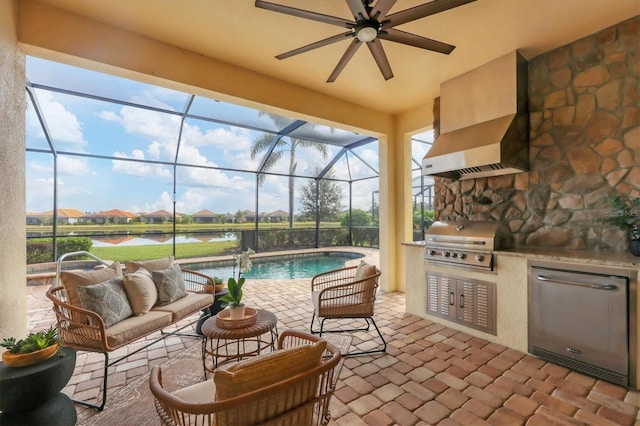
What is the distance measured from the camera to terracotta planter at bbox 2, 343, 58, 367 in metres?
1.57

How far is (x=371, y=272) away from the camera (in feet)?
9.60

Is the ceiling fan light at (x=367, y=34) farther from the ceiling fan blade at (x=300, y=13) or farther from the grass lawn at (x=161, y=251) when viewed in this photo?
the grass lawn at (x=161, y=251)

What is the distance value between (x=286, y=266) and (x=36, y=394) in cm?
717

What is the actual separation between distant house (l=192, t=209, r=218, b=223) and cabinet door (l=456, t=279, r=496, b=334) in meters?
8.25

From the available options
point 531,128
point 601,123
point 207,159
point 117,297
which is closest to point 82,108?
point 207,159

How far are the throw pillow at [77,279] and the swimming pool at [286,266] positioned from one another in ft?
14.3

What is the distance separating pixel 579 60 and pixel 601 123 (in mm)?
756

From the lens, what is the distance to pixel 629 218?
252 cm

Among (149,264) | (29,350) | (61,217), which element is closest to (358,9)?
(29,350)

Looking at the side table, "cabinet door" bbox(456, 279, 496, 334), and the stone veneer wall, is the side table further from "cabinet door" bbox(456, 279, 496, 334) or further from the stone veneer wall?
the stone veneer wall

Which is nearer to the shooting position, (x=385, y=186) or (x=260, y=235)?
(x=385, y=186)

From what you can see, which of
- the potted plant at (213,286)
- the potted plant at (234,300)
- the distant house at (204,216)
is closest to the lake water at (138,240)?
the distant house at (204,216)

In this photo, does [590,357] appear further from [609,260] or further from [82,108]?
[82,108]

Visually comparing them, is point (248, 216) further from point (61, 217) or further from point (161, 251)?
point (61, 217)
